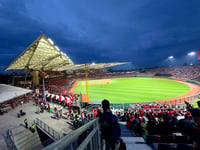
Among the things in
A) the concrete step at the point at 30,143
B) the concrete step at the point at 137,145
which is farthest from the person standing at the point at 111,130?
the concrete step at the point at 30,143

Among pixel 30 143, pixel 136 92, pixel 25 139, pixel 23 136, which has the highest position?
pixel 136 92

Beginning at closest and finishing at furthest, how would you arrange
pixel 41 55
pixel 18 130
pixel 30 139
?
pixel 30 139
pixel 18 130
pixel 41 55

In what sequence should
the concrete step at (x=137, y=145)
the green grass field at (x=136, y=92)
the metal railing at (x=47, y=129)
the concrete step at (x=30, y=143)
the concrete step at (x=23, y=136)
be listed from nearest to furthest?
the concrete step at (x=137, y=145), the concrete step at (x=30, y=143), the concrete step at (x=23, y=136), the metal railing at (x=47, y=129), the green grass field at (x=136, y=92)

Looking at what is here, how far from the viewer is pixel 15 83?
1179 inches

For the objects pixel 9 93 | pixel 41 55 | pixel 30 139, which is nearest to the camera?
pixel 30 139

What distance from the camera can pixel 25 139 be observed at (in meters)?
8.59

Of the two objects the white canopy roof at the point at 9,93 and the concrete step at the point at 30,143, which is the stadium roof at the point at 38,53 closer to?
the white canopy roof at the point at 9,93

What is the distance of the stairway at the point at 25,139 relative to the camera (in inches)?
317

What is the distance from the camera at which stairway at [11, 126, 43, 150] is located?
26.4 ft

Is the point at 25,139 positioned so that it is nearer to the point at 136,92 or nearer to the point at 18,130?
the point at 18,130

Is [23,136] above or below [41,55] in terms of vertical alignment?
below

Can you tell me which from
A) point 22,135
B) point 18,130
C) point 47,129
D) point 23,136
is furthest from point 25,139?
point 47,129

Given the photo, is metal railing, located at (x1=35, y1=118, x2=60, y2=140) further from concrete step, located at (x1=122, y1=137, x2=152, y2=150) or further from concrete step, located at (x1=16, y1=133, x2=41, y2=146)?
concrete step, located at (x1=122, y1=137, x2=152, y2=150)

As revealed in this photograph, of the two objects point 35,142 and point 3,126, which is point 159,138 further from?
point 3,126
